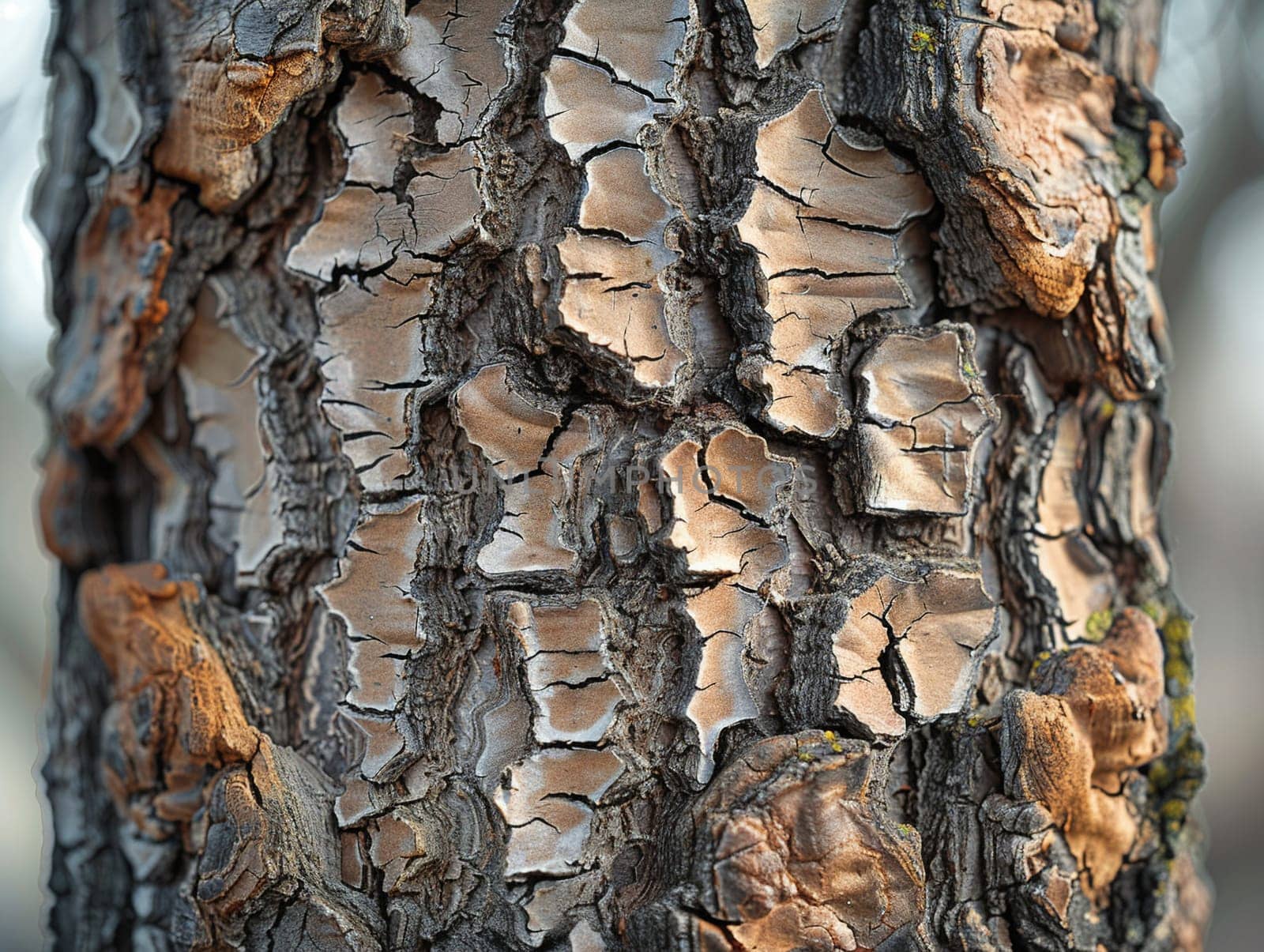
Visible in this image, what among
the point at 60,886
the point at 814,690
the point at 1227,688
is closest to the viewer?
the point at 814,690

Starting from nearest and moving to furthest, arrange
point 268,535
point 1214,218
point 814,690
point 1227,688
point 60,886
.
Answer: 1. point 814,690
2. point 268,535
3. point 60,886
4. point 1214,218
5. point 1227,688

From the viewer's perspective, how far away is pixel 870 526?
76cm

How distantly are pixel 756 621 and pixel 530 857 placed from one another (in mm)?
257

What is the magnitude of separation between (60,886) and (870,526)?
0.93 meters

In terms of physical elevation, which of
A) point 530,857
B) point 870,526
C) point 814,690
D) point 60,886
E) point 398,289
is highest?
point 398,289

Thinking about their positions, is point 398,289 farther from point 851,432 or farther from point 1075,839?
point 1075,839

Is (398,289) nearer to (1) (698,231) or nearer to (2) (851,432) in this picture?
(1) (698,231)

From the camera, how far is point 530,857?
2.28 ft

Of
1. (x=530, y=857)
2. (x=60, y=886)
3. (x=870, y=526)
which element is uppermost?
(x=870, y=526)

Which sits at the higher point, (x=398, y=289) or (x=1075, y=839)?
(x=398, y=289)

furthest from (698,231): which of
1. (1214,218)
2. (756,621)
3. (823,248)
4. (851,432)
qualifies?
(1214,218)

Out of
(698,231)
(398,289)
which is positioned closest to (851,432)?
(698,231)

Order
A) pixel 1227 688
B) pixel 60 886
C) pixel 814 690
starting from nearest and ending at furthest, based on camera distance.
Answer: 1. pixel 814 690
2. pixel 60 886
3. pixel 1227 688

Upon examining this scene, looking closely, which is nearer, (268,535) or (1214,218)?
(268,535)
